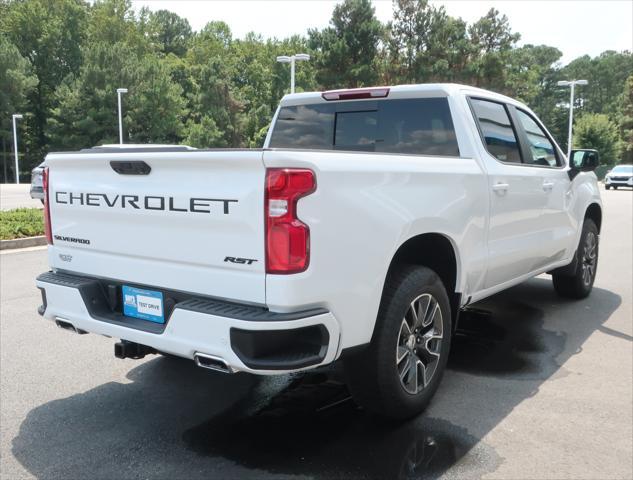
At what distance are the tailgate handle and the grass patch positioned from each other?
8.05 m

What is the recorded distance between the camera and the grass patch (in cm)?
1041

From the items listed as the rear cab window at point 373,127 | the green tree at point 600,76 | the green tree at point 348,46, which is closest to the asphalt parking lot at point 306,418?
the rear cab window at point 373,127

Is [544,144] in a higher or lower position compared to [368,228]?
higher

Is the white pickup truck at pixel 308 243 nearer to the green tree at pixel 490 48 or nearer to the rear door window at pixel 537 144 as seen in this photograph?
the rear door window at pixel 537 144

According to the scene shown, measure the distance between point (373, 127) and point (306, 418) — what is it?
2.17 m

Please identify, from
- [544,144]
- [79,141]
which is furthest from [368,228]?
[79,141]

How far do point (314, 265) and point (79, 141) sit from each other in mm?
53891

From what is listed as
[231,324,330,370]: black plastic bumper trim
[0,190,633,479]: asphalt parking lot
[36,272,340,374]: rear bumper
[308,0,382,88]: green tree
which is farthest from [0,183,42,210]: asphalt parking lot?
[308,0,382,88]: green tree

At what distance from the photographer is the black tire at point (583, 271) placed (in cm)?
630

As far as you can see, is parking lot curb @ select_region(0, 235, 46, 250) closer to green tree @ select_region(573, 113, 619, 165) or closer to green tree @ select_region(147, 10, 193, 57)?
green tree @ select_region(573, 113, 619, 165)

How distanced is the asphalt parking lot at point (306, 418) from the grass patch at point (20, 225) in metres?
5.68

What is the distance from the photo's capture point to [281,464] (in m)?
3.05

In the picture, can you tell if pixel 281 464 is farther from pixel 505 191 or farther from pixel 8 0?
pixel 8 0

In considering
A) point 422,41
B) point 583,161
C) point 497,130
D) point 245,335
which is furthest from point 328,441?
point 422,41
